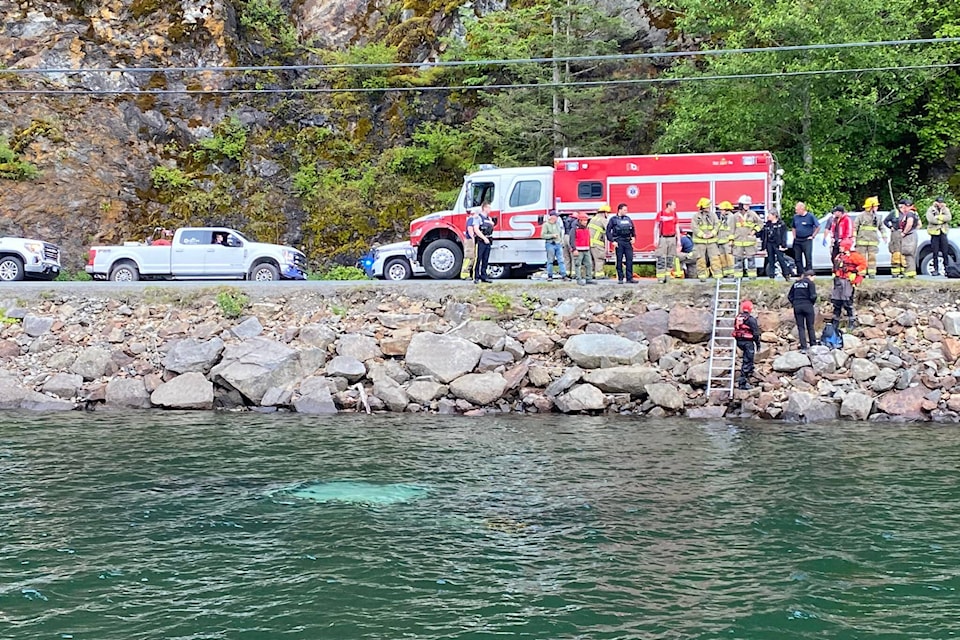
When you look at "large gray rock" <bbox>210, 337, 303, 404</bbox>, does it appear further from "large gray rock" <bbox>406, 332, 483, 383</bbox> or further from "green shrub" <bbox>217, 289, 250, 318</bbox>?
"large gray rock" <bbox>406, 332, 483, 383</bbox>

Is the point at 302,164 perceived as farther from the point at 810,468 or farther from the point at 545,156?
the point at 810,468

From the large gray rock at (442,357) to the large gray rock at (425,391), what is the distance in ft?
0.67

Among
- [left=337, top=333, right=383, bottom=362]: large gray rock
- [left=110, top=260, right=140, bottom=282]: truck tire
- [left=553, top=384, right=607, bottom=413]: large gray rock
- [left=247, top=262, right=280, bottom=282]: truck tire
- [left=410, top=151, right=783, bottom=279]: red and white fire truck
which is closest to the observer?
[left=553, top=384, right=607, bottom=413]: large gray rock

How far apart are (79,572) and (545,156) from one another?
22.8m

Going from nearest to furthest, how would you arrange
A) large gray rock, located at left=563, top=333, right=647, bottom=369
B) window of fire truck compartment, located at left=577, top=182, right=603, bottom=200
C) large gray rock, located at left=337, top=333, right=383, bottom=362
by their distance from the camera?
large gray rock, located at left=563, top=333, right=647, bottom=369
large gray rock, located at left=337, top=333, right=383, bottom=362
window of fire truck compartment, located at left=577, top=182, right=603, bottom=200

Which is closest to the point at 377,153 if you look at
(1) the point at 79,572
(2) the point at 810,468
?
(2) the point at 810,468

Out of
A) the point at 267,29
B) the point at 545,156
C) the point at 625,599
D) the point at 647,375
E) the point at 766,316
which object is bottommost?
the point at 625,599

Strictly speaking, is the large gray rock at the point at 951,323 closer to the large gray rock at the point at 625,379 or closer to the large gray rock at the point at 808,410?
the large gray rock at the point at 808,410

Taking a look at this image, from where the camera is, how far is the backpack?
51.4ft

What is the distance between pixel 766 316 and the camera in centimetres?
1680

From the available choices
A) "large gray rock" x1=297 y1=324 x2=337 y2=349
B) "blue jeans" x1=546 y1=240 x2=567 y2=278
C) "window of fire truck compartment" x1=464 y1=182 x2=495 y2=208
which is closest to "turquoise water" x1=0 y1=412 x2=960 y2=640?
"large gray rock" x1=297 y1=324 x2=337 y2=349

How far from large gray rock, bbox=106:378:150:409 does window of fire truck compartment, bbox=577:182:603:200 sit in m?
10.3

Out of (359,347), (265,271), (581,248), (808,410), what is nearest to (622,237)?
(581,248)

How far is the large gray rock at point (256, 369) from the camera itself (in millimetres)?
15953
